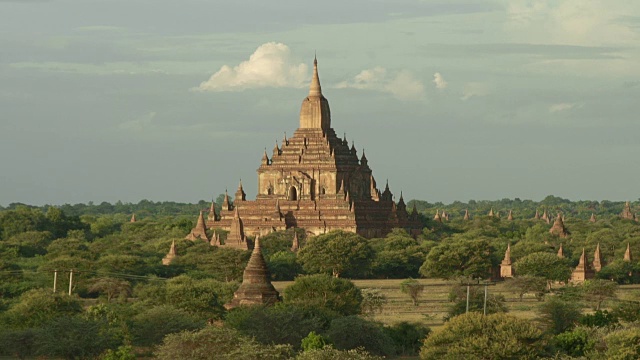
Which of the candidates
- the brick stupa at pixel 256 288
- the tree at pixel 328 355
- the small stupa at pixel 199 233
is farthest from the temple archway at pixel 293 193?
the tree at pixel 328 355

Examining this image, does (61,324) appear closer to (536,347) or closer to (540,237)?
(536,347)

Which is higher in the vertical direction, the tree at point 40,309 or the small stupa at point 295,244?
the small stupa at point 295,244

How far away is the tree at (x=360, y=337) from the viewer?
56062 mm

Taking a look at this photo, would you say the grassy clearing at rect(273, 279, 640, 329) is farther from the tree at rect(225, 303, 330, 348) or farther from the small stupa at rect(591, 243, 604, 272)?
the tree at rect(225, 303, 330, 348)

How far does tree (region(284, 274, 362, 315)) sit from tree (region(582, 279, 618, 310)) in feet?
45.4

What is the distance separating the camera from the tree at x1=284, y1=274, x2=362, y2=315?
64.5 meters

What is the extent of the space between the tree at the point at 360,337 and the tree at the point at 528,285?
82.3ft

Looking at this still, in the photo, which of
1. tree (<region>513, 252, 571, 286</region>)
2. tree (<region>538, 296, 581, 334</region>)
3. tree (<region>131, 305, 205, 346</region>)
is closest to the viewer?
tree (<region>131, 305, 205, 346</region>)

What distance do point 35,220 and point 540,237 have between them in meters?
37.2

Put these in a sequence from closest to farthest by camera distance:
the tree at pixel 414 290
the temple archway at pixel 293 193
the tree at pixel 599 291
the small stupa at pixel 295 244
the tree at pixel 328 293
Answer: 1. the tree at pixel 328 293
2. the tree at pixel 599 291
3. the tree at pixel 414 290
4. the small stupa at pixel 295 244
5. the temple archway at pixel 293 193

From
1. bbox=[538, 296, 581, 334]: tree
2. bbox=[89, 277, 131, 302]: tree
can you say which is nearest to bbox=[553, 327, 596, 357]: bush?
bbox=[538, 296, 581, 334]: tree

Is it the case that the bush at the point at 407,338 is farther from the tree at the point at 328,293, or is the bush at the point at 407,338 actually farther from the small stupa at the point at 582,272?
the small stupa at the point at 582,272

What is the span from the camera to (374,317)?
6944 cm

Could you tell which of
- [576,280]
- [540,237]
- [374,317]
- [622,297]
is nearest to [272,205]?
[540,237]
